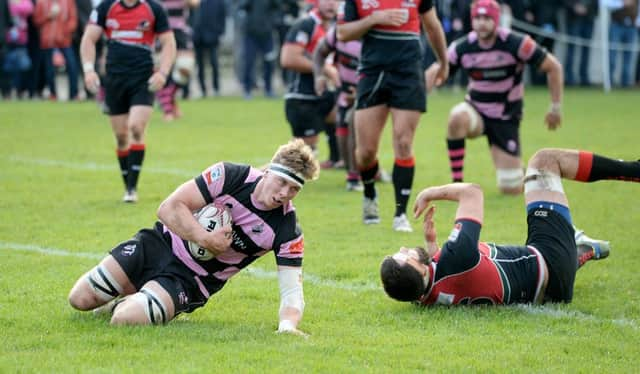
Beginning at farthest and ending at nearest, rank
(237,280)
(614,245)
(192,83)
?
(192,83), (614,245), (237,280)

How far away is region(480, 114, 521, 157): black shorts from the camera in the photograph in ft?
38.9

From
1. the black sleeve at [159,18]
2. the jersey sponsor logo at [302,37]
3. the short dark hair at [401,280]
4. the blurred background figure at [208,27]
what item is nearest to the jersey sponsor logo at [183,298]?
the short dark hair at [401,280]

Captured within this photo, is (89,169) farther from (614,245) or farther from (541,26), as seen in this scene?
(541,26)

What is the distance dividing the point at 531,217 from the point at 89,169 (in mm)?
7706

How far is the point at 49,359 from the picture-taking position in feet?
17.6

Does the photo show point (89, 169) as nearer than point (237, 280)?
No

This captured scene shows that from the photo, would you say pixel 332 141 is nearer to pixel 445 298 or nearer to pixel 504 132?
pixel 504 132

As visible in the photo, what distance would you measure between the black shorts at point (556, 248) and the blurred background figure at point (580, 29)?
1858 cm

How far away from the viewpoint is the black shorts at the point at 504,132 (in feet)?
38.9

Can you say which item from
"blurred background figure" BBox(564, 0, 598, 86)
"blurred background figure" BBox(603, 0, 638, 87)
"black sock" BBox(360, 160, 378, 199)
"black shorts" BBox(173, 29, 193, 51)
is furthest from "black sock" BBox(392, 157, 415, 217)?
"blurred background figure" BBox(564, 0, 598, 86)

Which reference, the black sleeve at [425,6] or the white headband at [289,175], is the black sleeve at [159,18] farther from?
the white headband at [289,175]

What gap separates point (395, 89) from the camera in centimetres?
927

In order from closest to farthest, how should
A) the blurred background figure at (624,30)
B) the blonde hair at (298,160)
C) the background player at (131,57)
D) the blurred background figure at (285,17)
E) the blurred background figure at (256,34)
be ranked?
the blonde hair at (298,160), the background player at (131,57), the blurred background figure at (256,34), the blurred background figure at (624,30), the blurred background figure at (285,17)

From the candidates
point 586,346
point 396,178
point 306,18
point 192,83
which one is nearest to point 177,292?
point 586,346
